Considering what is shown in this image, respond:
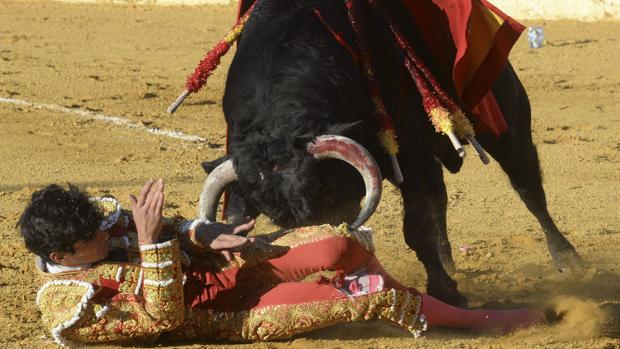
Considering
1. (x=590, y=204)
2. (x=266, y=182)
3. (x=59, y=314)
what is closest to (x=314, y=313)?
(x=266, y=182)

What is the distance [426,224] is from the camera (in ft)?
16.4

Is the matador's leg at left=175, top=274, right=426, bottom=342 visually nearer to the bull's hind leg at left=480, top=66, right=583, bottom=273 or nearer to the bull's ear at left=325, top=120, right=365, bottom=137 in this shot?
the bull's ear at left=325, top=120, right=365, bottom=137

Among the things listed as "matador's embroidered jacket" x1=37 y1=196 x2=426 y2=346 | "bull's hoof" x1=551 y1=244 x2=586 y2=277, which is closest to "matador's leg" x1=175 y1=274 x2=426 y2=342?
"matador's embroidered jacket" x1=37 y1=196 x2=426 y2=346

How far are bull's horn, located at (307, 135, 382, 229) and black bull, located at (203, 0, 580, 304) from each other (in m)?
0.05

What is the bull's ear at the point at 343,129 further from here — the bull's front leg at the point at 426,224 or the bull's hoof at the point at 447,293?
the bull's hoof at the point at 447,293

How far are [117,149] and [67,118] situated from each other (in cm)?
105

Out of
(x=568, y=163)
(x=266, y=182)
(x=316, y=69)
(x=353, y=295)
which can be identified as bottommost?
(x=568, y=163)

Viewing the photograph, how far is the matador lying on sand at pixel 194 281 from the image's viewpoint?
4062mm

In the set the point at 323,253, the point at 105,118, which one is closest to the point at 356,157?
the point at 323,253

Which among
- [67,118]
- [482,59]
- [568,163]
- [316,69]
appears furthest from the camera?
[67,118]

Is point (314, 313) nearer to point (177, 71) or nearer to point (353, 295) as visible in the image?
point (353, 295)

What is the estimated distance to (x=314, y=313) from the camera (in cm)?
423

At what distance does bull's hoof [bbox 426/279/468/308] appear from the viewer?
485 centimetres

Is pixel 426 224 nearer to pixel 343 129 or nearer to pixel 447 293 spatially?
pixel 447 293
